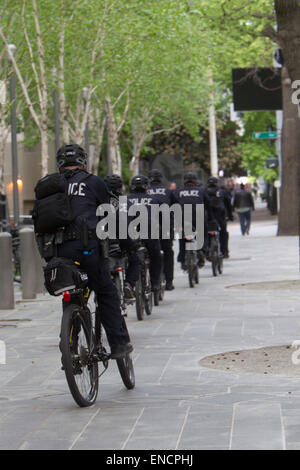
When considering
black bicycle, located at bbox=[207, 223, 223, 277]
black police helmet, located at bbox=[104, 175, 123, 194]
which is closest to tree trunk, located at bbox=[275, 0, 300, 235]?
black bicycle, located at bbox=[207, 223, 223, 277]

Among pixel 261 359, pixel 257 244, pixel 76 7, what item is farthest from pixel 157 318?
pixel 257 244

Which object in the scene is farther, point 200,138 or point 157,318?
point 200,138

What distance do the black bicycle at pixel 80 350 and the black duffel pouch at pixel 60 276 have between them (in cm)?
5

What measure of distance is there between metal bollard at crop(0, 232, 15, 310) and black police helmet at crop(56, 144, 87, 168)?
7.10 meters

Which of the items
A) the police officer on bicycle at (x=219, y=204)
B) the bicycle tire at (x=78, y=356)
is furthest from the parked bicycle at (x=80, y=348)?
the police officer on bicycle at (x=219, y=204)

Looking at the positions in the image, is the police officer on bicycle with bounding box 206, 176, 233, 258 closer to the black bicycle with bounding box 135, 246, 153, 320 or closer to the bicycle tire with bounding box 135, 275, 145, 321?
the black bicycle with bounding box 135, 246, 153, 320

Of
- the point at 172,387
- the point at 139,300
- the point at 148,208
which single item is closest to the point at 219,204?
the point at 148,208

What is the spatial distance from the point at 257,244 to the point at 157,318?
58.3 ft

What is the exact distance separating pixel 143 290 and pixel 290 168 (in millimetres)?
20408

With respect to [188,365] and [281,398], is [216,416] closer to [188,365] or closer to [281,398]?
[281,398]

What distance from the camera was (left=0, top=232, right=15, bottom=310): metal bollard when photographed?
49.2 ft

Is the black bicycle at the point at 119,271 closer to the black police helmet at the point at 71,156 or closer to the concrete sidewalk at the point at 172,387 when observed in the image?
the concrete sidewalk at the point at 172,387

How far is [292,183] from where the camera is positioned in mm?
33031

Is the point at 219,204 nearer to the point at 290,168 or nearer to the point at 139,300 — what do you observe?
the point at 139,300
